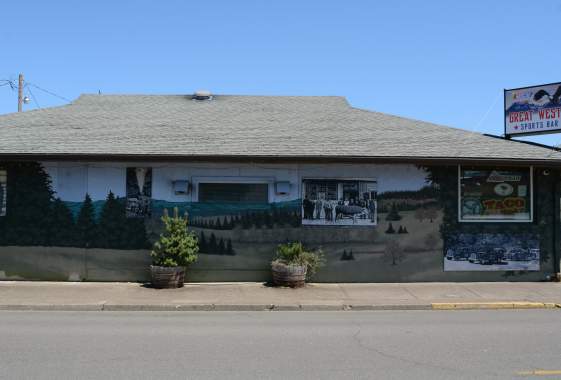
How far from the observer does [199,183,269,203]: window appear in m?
14.2

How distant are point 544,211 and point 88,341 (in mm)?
11459

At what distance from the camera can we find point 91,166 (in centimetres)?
1416

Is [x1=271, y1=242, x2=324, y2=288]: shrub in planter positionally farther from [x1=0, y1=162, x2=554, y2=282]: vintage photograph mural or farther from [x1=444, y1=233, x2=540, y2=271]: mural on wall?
[x1=444, y1=233, x2=540, y2=271]: mural on wall

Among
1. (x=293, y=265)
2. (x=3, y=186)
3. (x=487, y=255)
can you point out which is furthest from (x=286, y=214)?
(x=3, y=186)

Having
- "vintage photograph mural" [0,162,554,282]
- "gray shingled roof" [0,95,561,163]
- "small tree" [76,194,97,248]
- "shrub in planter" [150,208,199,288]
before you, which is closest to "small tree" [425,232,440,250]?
"vintage photograph mural" [0,162,554,282]

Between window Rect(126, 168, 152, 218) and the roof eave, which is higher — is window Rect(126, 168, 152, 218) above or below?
below

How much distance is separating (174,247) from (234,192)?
6.83 feet

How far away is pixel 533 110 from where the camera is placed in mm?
15367

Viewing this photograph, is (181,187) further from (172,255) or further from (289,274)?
(289,274)

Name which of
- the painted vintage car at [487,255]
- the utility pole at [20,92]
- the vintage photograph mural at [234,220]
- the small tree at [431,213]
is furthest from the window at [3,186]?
the utility pole at [20,92]

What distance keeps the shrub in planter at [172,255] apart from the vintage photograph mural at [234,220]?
0.78 metres

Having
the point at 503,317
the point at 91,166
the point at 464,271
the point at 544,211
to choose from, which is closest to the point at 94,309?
the point at 91,166

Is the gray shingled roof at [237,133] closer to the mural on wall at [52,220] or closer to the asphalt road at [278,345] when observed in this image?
the mural on wall at [52,220]

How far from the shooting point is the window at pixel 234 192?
14203mm
